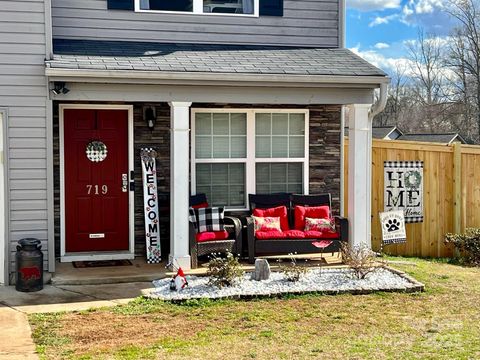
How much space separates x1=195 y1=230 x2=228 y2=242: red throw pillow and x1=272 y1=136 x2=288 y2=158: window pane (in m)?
1.68

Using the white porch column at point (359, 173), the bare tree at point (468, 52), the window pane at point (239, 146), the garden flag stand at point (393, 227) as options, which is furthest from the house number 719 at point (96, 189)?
the bare tree at point (468, 52)

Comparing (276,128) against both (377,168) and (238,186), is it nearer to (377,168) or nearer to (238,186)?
(238,186)

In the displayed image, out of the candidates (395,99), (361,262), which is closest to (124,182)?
(361,262)

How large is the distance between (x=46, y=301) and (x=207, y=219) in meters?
2.44

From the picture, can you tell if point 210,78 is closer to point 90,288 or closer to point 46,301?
point 90,288

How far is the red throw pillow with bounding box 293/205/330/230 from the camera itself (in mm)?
9500

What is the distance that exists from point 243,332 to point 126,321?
1172 mm

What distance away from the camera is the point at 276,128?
1006cm

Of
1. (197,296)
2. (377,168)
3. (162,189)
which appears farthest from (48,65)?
(377,168)

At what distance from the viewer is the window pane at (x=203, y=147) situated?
32.0ft

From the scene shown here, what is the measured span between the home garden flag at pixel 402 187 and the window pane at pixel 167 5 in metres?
3.80

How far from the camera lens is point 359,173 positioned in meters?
9.09

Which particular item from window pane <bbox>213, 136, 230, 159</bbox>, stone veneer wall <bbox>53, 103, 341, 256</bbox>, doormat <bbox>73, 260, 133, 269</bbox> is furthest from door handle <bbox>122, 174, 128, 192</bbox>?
→ window pane <bbox>213, 136, 230, 159</bbox>

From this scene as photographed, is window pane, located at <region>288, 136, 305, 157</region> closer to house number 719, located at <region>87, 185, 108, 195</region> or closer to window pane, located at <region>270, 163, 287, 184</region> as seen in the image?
window pane, located at <region>270, 163, 287, 184</region>
